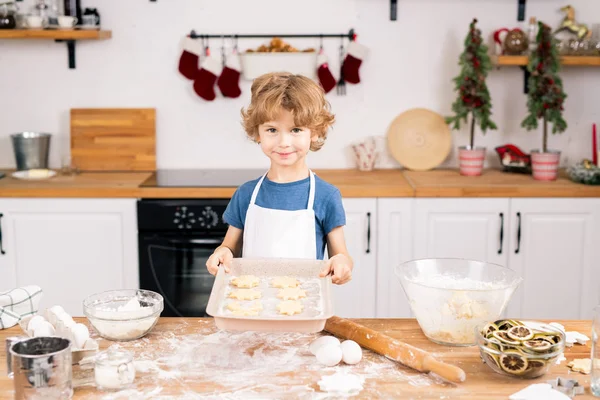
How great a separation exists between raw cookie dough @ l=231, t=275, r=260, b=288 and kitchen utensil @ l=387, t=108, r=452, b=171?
2.04 m

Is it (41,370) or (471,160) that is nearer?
(41,370)

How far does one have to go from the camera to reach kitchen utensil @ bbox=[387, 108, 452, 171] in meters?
3.75

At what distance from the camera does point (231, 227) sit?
2305 millimetres

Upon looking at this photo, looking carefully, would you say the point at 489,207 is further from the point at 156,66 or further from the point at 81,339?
the point at 81,339

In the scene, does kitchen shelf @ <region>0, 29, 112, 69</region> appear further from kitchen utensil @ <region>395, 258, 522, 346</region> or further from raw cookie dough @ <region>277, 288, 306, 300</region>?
kitchen utensil @ <region>395, 258, 522, 346</region>

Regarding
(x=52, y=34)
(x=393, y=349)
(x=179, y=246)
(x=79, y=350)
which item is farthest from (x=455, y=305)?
(x=52, y=34)

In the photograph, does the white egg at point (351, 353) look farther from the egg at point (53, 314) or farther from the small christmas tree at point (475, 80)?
the small christmas tree at point (475, 80)

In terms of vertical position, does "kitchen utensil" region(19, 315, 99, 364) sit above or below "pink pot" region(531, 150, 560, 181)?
below

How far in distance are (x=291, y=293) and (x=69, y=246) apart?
1.86 meters

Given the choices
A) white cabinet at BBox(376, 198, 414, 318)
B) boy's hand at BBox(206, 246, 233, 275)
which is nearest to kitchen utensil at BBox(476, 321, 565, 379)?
boy's hand at BBox(206, 246, 233, 275)

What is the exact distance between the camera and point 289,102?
1970mm

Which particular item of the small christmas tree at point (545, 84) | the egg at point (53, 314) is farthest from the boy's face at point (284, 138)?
the small christmas tree at point (545, 84)

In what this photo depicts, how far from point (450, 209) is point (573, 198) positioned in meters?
0.53

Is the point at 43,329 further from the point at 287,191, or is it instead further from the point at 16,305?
the point at 287,191
